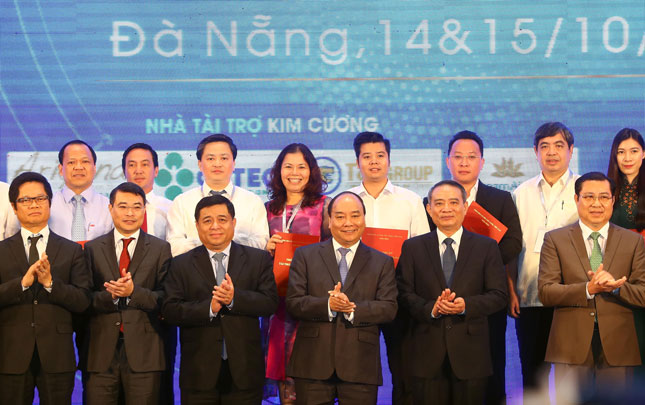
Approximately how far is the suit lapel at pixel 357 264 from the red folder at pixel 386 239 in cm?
33

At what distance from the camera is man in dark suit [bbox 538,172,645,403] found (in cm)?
413

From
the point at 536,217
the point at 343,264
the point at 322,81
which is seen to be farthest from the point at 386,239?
the point at 322,81

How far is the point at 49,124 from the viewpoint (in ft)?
19.5

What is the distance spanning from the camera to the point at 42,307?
13.8 ft

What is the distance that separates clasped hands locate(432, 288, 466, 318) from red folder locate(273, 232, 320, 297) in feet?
2.93

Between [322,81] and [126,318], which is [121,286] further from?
[322,81]

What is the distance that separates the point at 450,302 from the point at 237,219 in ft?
5.05

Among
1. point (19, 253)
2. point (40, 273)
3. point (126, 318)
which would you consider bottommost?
point (126, 318)

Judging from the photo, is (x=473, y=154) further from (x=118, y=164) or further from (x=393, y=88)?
(x=118, y=164)

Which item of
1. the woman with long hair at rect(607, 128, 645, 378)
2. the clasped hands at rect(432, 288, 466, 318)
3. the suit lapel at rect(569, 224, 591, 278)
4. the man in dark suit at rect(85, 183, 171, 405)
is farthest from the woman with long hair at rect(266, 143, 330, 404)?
the woman with long hair at rect(607, 128, 645, 378)

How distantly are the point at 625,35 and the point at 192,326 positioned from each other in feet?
12.9

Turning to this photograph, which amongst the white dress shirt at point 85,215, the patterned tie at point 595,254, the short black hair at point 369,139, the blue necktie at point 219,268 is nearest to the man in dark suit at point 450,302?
the patterned tie at point 595,254

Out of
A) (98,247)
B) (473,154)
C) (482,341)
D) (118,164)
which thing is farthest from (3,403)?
(473,154)

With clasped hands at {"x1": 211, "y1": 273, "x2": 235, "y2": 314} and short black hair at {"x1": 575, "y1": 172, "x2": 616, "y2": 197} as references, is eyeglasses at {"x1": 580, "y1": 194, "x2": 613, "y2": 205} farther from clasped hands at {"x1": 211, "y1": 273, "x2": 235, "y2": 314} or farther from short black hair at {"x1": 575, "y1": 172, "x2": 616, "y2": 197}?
clasped hands at {"x1": 211, "y1": 273, "x2": 235, "y2": 314}
